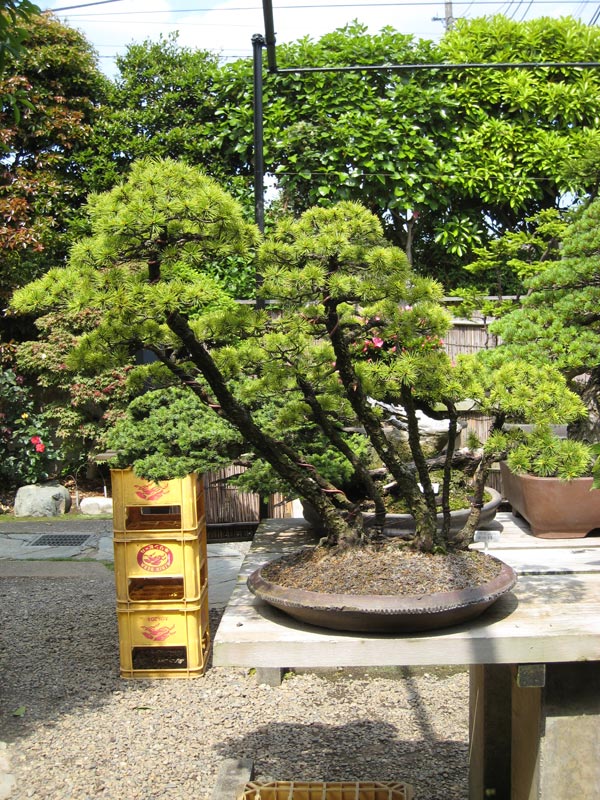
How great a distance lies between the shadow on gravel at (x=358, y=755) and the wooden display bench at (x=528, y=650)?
80 cm

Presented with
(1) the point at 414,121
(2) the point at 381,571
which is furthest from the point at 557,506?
(1) the point at 414,121

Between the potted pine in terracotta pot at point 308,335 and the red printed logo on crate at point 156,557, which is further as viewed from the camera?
the red printed logo on crate at point 156,557

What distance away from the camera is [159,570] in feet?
12.8

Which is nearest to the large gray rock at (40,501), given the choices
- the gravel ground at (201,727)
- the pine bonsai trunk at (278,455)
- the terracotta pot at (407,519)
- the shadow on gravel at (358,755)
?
the gravel ground at (201,727)

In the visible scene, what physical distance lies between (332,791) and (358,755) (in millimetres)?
652

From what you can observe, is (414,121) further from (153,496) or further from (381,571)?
(381,571)

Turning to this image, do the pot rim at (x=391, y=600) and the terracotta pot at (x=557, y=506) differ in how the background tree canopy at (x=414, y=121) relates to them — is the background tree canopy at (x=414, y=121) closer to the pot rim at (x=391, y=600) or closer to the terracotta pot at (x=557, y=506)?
the terracotta pot at (x=557, y=506)

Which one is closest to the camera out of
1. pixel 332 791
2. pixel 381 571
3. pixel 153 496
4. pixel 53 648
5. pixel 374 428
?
pixel 381 571

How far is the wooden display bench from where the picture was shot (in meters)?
1.65

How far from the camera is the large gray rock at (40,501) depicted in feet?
24.2

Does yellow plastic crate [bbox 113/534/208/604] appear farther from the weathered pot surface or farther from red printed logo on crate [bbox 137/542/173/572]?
the weathered pot surface

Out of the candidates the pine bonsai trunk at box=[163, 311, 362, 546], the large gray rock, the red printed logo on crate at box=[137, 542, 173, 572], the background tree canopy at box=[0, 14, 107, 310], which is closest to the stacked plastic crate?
the red printed logo on crate at box=[137, 542, 173, 572]

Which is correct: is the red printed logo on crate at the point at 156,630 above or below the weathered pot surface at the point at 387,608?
below

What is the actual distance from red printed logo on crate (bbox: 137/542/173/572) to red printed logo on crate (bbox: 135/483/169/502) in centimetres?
24
